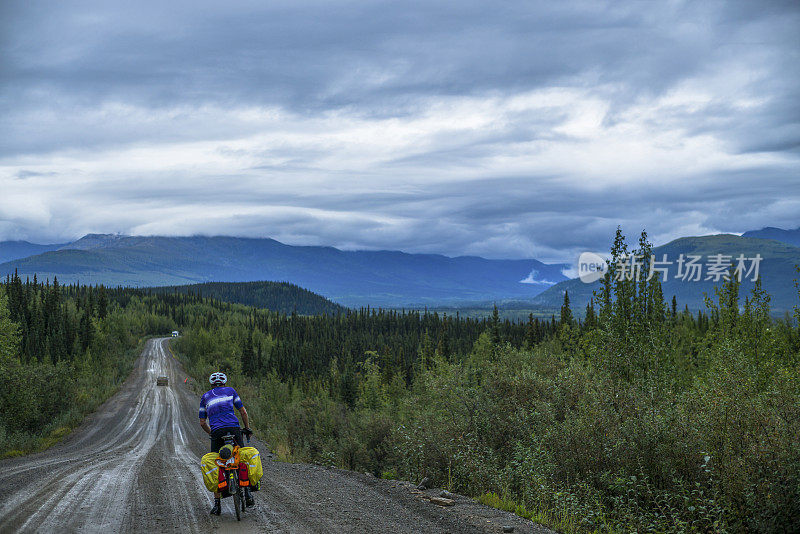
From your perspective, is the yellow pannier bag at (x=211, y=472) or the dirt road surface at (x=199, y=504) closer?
the dirt road surface at (x=199, y=504)

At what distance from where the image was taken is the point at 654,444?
1352cm

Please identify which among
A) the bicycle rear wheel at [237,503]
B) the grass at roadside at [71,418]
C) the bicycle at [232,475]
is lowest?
the grass at roadside at [71,418]

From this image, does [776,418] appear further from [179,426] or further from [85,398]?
[85,398]

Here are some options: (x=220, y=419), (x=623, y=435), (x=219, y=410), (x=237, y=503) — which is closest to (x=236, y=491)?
(x=237, y=503)

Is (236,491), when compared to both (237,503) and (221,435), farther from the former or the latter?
(221,435)

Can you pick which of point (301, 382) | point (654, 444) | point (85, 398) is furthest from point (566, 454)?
point (301, 382)

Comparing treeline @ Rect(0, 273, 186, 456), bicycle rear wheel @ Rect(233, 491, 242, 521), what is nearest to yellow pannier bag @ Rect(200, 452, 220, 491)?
bicycle rear wheel @ Rect(233, 491, 242, 521)

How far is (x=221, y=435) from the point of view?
36.1ft

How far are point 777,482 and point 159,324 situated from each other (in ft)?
543

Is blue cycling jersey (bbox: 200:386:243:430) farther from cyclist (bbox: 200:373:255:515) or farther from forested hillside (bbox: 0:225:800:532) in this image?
forested hillside (bbox: 0:225:800:532)

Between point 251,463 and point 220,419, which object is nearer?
point 251,463

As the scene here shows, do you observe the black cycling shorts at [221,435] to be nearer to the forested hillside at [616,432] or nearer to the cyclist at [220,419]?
the cyclist at [220,419]

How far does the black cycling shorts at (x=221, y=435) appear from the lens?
11.0 meters

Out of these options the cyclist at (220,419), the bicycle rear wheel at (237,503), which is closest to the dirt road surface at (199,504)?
the bicycle rear wheel at (237,503)
